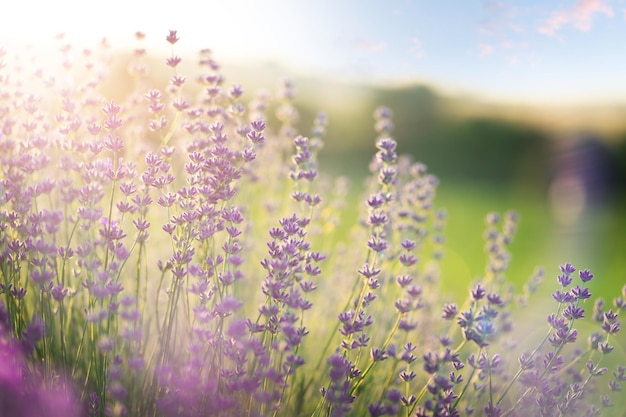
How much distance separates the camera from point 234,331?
5.19ft

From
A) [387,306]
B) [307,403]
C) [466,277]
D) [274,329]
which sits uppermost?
[274,329]

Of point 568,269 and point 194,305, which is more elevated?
point 568,269

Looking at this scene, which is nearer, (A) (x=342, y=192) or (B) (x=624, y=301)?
(B) (x=624, y=301)

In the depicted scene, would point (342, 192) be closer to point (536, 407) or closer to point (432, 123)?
point (536, 407)

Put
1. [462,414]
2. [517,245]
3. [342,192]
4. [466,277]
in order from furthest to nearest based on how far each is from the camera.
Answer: [517,245] → [466,277] → [342,192] → [462,414]

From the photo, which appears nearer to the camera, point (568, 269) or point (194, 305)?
point (568, 269)

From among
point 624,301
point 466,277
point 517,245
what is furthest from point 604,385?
point 517,245

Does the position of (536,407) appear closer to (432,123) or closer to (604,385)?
(604,385)

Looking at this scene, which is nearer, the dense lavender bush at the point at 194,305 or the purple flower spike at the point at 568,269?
the dense lavender bush at the point at 194,305

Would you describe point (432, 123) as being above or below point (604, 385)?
above

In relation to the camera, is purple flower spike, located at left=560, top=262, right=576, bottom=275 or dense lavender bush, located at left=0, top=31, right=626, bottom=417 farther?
purple flower spike, located at left=560, top=262, right=576, bottom=275

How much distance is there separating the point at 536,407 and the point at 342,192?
198 cm

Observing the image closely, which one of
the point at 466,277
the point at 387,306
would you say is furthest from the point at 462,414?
the point at 466,277

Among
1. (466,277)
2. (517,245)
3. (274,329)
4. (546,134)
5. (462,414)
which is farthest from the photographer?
(546,134)
